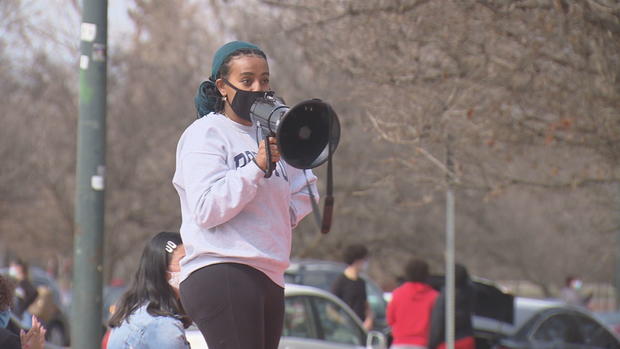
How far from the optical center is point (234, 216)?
3557mm

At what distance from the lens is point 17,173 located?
80.9 ft

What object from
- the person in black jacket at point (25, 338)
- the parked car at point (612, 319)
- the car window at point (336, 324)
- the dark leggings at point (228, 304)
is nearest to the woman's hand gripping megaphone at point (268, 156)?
the dark leggings at point (228, 304)

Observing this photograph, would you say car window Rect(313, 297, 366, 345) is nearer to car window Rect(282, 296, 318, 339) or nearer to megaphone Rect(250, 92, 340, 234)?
car window Rect(282, 296, 318, 339)

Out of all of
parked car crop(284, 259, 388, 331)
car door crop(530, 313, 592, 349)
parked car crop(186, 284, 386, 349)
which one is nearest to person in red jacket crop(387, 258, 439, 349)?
parked car crop(186, 284, 386, 349)

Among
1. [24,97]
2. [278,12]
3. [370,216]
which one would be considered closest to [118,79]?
[24,97]

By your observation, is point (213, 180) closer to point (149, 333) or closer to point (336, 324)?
point (149, 333)

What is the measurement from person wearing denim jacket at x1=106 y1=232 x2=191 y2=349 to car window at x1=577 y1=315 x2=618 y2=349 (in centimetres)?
862

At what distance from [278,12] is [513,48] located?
7.40 feet

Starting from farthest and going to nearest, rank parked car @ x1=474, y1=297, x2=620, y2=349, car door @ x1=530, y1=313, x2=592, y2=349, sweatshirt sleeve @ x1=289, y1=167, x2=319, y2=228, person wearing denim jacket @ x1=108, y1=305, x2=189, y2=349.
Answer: car door @ x1=530, y1=313, x2=592, y2=349, parked car @ x1=474, y1=297, x2=620, y2=349, person wearing denim jacket @ x1=108, y1=305, x2=189, y2=349, sweatshirt sleeve @ x1=289, y1=167, x2=319, y2=228

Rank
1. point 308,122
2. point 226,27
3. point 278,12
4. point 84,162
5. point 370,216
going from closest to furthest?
point 308,122 < point 84,162 < point 278,12 < point 226,27 < point 370,216

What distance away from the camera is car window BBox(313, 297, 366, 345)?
9.73 metres

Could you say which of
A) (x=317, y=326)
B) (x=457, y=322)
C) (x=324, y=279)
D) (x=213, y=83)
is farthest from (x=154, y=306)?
(x=324, y=279)

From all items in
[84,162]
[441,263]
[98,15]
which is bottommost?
[441,263]

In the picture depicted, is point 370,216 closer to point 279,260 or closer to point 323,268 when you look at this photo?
point 323,268
